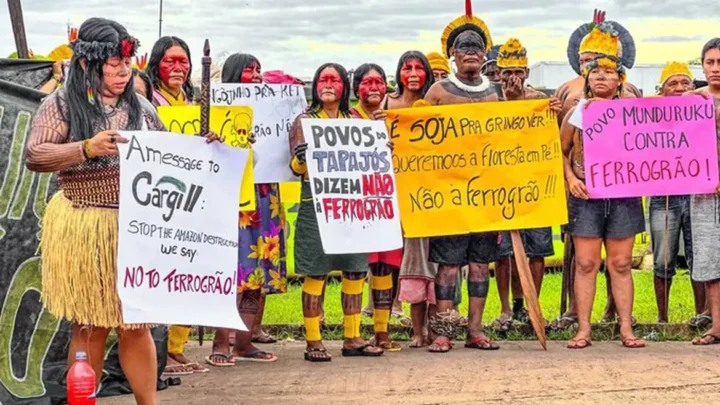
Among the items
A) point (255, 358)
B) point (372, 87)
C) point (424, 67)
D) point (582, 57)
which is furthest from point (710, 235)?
point (255, 358)

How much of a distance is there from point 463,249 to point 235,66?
2140 mm

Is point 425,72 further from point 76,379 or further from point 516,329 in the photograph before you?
point 76,379

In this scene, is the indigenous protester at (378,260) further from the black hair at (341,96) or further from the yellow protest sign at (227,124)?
the yellow protest sign at (227,124)

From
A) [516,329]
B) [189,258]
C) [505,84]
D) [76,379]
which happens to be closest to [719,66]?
[505,84]

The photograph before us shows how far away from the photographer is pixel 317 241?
9.03 metres

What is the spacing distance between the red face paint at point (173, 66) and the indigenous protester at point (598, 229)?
290 cm

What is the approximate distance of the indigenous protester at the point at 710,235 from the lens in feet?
31.9

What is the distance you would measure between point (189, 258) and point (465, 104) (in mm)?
3495

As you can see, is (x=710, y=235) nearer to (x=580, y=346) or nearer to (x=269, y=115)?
(x=580, y=346)

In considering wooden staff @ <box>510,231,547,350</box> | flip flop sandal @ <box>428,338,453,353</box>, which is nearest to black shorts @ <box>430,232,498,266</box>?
wooden staff @ <box>510,231,547,350</box>

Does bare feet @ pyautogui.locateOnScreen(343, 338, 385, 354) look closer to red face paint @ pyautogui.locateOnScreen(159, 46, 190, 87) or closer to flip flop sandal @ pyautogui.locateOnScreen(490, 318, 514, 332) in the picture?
flip flop sandal @ pyautogui.locateOnScreen(490, 318, 514, 332)

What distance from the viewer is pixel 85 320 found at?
6.36 meters

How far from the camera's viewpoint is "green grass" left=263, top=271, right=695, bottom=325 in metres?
11.5

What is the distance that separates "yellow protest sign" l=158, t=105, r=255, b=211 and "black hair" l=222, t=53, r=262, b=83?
18.3 inches
